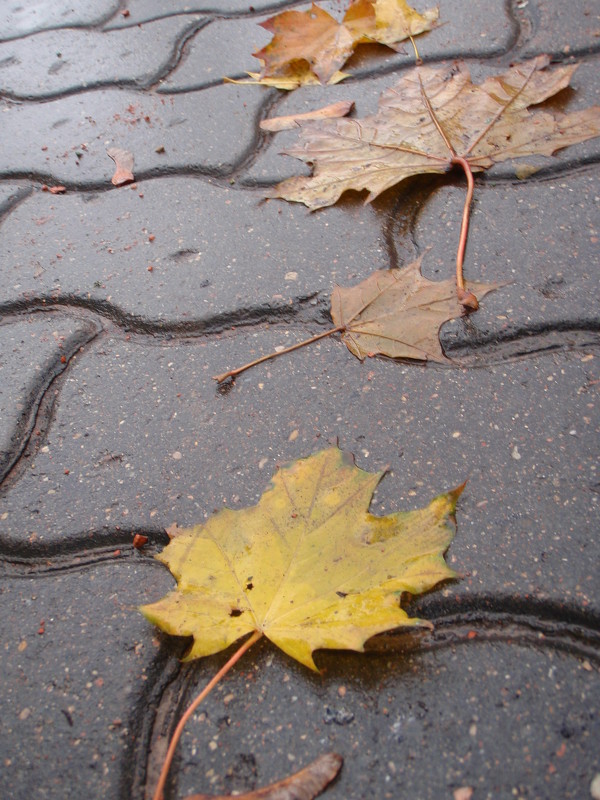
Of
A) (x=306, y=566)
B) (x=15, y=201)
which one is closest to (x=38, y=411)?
(x=306, y=566)

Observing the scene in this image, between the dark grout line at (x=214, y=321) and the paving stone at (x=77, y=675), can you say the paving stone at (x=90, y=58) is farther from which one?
the paving stone at (x=77, y=675)

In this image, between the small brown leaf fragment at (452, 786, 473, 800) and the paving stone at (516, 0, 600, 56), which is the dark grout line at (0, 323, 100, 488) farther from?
the paving stone at (516, 0, 600, 56)

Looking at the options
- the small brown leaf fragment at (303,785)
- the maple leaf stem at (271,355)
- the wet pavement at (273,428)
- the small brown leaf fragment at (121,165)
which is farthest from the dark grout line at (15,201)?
the small brown leaf fragment at (303,785)

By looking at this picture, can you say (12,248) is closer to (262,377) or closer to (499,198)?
(262,377)

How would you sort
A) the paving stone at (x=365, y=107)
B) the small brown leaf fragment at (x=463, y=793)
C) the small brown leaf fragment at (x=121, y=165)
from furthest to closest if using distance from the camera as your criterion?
the small brown leaf fragment at (x=121, y=165) → the paving stone at (x=365, y=107) → the small brown leaf fragment at (x=463, y=793)

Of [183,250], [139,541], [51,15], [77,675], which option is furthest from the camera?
[51,15]

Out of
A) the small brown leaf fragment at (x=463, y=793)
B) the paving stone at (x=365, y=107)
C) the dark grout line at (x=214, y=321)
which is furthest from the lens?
the paving stone at (x=365, y=107)

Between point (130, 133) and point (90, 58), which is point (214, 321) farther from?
point (90, 58)
